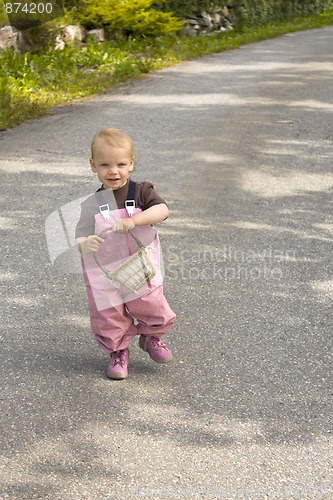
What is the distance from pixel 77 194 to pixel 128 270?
3174mm

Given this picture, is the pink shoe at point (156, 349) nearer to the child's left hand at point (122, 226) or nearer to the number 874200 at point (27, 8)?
the child's left hand at point (122, 226)

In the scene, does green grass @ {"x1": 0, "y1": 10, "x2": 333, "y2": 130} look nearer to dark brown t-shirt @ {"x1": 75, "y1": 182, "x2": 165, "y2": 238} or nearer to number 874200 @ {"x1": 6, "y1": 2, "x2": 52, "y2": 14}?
number 874200 @ {"x1": 6, "y1": 2, "x2": 52, "y2": 14}

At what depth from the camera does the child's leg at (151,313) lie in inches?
123

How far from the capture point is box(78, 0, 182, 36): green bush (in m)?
12.2

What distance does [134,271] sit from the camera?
2.93 metres

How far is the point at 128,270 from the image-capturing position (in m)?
2.92

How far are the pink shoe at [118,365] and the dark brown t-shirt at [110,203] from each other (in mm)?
737

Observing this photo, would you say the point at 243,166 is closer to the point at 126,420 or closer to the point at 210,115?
the point at 210,115

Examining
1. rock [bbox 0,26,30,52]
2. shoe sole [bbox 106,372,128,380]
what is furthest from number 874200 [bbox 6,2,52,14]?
shoe sole [bbox 106,372,128,380]

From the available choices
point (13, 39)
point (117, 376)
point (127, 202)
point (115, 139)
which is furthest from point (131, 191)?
point (13, 39)

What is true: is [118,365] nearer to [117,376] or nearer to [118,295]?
[117,376]

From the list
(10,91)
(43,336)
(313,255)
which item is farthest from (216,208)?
(10,91)

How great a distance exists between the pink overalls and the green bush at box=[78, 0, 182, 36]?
33.6 ft

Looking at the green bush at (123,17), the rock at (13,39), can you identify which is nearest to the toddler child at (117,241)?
the rock at (13,39)
